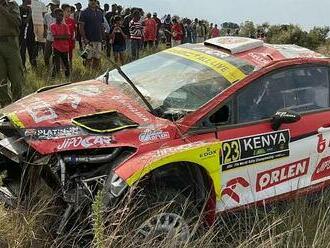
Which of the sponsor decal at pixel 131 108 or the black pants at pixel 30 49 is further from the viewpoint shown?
the black pants at pixel 30 49

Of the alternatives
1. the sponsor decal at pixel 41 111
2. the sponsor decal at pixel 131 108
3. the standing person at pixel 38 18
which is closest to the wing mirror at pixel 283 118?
the sponsor decal at pixel 131 108

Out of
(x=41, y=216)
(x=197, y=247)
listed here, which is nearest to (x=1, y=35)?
(x=41, y=216)

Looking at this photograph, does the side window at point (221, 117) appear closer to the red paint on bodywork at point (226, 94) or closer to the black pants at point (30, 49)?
the red paint on bodywork at point (226, 94)

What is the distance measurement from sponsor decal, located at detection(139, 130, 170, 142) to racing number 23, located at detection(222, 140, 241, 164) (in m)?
0.45

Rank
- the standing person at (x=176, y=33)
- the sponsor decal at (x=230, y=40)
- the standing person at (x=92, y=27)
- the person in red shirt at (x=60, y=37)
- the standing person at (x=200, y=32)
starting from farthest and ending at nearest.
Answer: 1. the standing person at (x=200, y=32)
2. the standing person at (x=176, y=33)
3. the standing person at (x=92, y=27)
4. the person in red shirt at (x=60, y=37)
5. the sponsor decal at (x=230, y=40)

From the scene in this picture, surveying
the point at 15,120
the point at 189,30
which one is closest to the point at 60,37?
the point at 15,120

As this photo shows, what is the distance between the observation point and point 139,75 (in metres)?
5.51

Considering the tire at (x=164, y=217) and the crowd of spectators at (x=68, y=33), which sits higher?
the crowd of spectators at (x=68, y=33)

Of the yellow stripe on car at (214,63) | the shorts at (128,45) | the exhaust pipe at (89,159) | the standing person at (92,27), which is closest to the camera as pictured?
the exhaust pipe at (89,159)

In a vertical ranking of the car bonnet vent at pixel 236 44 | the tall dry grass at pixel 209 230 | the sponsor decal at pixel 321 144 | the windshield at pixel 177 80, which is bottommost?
the tall dry grass at pixel 209 230

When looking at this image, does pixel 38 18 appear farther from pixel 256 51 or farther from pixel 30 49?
pixel 256 51

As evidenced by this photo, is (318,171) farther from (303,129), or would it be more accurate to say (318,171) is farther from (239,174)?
(239,174)

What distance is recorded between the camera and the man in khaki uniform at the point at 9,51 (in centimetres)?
806

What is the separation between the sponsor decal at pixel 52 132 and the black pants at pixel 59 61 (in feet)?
22.6
